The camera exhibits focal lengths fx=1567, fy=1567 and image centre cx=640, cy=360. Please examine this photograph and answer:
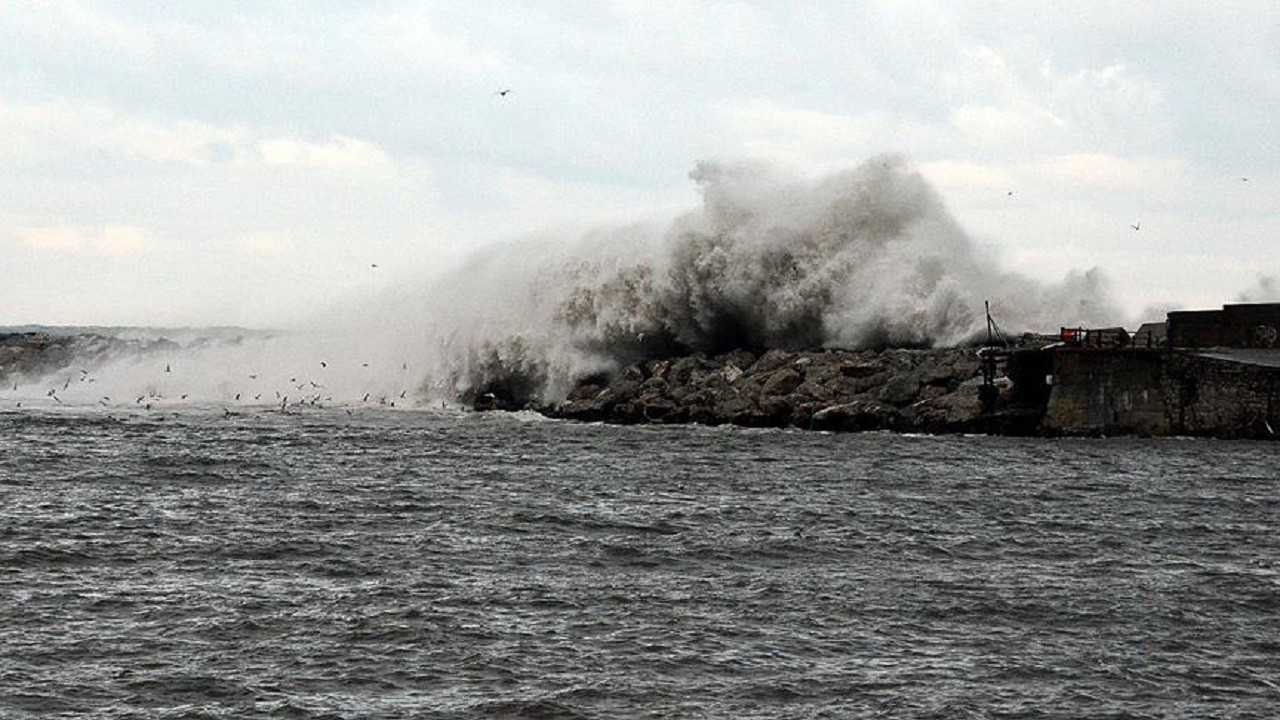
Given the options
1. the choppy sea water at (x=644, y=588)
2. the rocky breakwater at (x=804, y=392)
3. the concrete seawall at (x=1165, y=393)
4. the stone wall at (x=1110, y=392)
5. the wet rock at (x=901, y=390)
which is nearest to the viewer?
the choppy sea water at (x=644, y=588)

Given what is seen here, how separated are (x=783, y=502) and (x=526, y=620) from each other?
995cm

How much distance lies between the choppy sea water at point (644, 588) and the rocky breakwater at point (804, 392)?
23.3 feet

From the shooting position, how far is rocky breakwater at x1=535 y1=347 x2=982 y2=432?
3878cm

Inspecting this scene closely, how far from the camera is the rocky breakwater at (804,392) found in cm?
3878

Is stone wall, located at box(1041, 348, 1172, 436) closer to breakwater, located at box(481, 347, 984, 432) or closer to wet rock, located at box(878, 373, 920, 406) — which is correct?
breakwater, located at box(481, 347, 984, 432)

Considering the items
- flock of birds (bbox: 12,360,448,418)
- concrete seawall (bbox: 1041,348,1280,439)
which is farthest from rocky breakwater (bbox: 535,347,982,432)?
flock of birds (bbox: 12,360,448,418)

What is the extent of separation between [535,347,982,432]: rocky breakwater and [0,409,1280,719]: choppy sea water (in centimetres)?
711

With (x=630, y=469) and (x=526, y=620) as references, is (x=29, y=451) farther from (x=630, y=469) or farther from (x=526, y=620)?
(x=526, y=620)

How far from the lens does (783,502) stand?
983 inches

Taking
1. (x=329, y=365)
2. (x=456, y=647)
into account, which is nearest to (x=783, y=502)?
(x=456, y=647)

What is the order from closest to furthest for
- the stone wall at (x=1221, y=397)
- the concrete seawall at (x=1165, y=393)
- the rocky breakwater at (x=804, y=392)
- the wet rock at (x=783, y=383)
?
the stone wall at (x=1221, y=397)
the concrete seawall at (x=1165, y=393)
the rocky breakwater at (x=804, y=392)
the wet rock at (x=783, y=383)

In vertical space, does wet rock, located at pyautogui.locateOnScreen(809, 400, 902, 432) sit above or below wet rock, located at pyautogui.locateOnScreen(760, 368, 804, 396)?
below

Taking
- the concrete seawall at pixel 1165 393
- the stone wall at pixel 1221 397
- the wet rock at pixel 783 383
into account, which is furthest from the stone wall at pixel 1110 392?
the wet rock at pixel 783 383

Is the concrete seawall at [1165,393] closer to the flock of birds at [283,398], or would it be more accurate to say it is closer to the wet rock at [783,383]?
the wet rock at [783,383]
